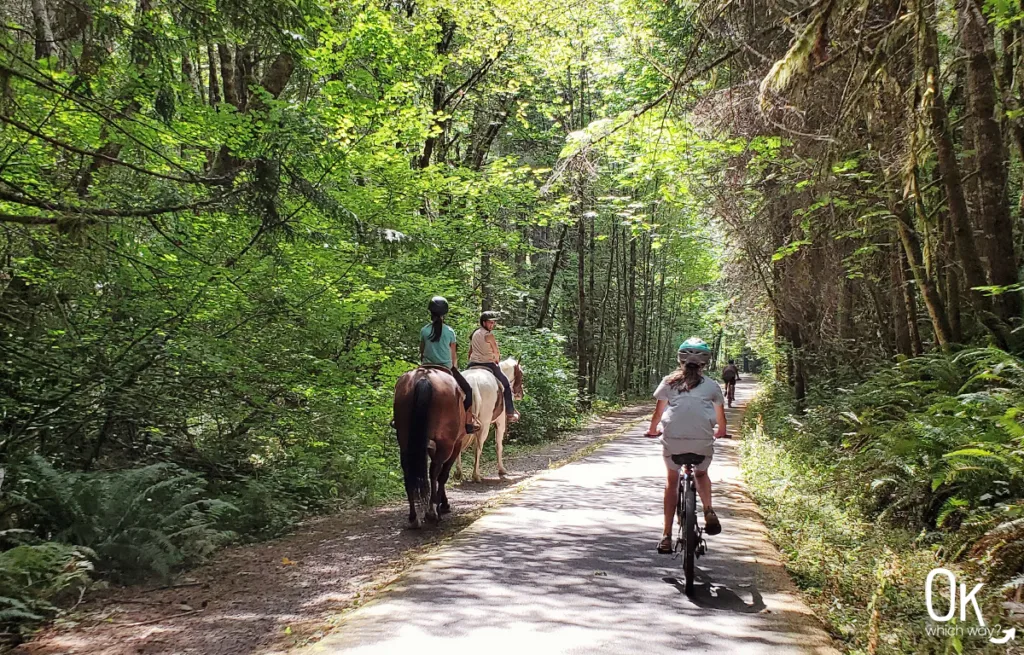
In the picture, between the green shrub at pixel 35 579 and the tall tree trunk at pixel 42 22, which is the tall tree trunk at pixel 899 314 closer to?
the green shrub at pixel 35 579

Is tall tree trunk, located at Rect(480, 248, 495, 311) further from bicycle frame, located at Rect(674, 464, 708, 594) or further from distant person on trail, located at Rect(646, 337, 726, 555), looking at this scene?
bicycle frame, located at Rect(674, 464, 708, 594)

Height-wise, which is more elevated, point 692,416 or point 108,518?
point 692,416

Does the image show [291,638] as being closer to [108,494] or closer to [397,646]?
[397,646]

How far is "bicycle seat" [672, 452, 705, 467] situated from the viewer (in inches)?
222

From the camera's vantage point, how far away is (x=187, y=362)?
737cm

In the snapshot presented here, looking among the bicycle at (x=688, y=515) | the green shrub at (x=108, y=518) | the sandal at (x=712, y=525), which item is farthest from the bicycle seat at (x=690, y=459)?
the green shrub at (x=108, y=518)

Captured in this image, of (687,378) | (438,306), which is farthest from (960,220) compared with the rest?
(438,306)

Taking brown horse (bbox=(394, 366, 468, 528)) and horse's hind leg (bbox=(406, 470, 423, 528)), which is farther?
horse's hind leg (bbox=(406, 470, 423, 528))

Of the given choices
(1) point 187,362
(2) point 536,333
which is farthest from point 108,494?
(2) point 536,333

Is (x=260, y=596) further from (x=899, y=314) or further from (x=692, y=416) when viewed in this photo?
(x=899, y=314)

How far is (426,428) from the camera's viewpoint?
7164 mm

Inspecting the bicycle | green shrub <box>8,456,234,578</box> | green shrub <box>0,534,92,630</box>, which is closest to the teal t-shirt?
green shrub <box>8,456,234,578</box>

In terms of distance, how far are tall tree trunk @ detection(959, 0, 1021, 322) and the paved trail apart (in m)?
4.29

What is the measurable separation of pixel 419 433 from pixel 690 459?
294 centimetres
